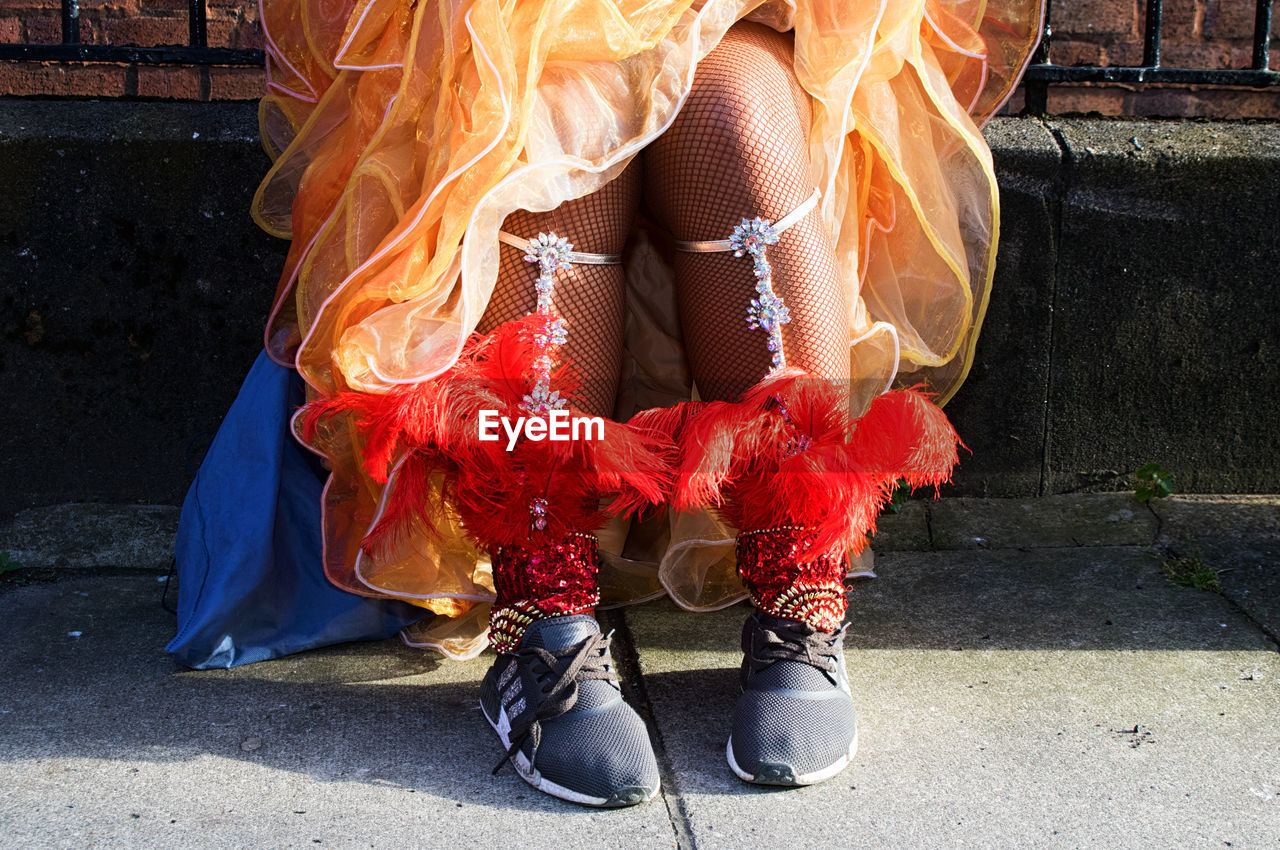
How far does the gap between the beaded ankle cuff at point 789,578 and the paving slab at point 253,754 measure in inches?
12.6

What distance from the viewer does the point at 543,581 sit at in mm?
1369

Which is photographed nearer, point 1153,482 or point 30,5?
point 1153,482

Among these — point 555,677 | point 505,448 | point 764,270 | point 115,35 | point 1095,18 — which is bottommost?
point 555,677

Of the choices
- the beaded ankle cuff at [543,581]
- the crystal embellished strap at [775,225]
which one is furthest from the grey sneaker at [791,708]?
the crystal embellished strap at [775,225]

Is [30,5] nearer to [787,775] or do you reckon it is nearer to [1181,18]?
[787,775]

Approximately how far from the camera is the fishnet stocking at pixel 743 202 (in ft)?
4.40

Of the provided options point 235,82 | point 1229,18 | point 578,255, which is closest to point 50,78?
point 235,82

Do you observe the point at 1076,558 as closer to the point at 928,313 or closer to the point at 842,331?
the point at 928,313

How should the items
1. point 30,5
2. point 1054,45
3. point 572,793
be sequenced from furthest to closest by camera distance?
point 1054,45
point 30,5
point 572,793

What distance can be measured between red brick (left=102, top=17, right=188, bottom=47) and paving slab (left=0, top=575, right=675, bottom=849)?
1738 mm

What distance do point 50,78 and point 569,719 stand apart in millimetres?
2485

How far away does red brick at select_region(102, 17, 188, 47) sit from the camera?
9.12 ft

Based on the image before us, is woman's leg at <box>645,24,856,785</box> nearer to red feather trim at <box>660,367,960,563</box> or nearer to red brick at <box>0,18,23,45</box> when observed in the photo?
red feather trim at <box>660,367,960,563</box>

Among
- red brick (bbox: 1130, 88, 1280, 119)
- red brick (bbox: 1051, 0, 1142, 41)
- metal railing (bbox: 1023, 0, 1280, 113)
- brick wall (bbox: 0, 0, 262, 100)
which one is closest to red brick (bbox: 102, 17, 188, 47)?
brick wall (bbox: 0, 0, 262, 100)
